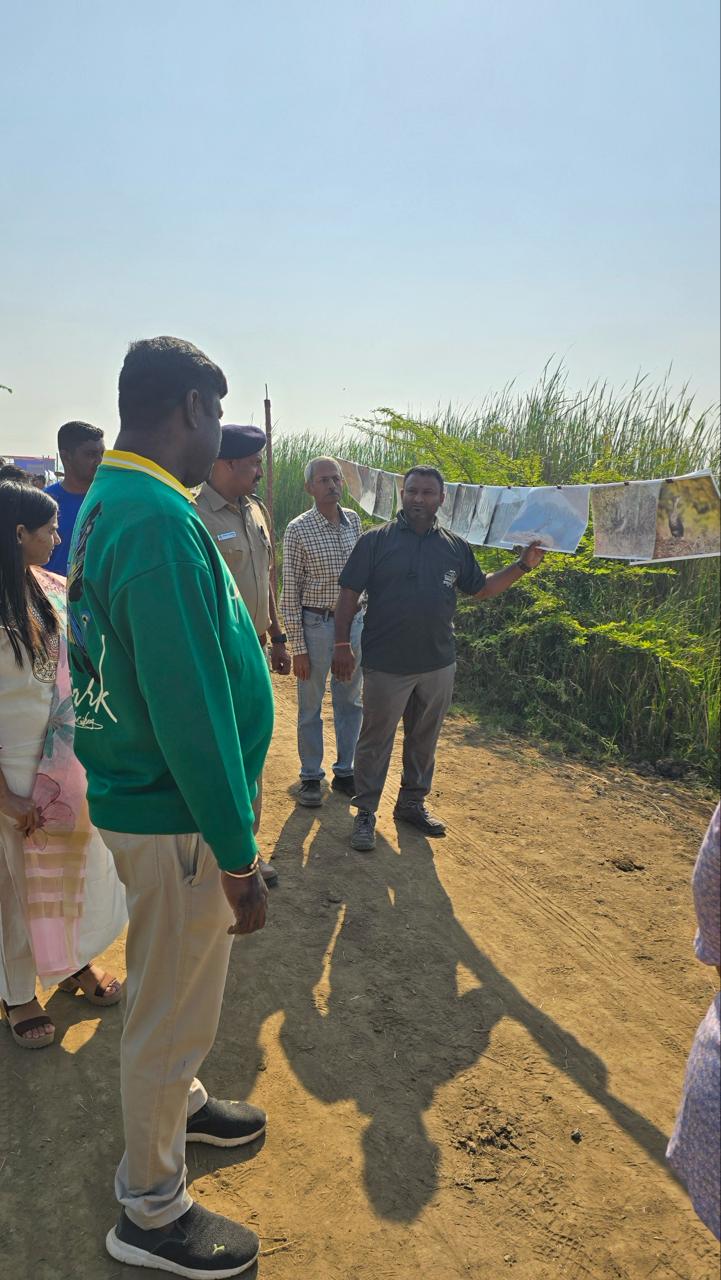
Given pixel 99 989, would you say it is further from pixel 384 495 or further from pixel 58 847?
pixel 384 495

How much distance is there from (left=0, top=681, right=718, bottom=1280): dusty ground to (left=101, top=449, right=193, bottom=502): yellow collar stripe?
1.90 m

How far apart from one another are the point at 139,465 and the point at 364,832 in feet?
9.69

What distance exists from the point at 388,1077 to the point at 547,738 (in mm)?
3920

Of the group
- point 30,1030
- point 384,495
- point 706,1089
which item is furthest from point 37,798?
point 384,495

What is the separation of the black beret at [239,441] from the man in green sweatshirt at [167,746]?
1.60 meters

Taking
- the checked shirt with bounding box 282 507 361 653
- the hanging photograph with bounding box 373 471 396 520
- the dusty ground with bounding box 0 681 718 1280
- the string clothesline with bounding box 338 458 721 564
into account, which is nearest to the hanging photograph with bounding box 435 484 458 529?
the string clothesline with bounding box 338 458 721 564

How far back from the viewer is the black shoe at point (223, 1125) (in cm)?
225

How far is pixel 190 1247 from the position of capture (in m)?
1.83

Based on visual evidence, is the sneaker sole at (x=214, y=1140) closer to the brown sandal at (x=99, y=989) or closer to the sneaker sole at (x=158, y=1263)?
the sneaker sole at (x=158, y=1263)

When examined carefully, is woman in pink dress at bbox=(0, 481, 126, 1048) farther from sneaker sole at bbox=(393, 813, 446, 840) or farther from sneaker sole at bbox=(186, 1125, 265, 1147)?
sneaker sole at bbox=(393, 813, 446, 840)

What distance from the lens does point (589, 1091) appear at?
99.7 inches

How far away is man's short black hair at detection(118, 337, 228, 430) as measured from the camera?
170 cm

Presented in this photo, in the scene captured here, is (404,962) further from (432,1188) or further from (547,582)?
(547,582)

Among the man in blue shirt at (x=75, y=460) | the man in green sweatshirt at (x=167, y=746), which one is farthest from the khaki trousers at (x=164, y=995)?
the man in blue shirt at (x=75, y=460)
